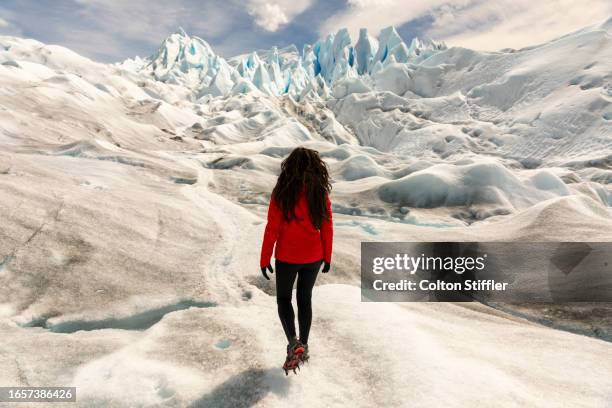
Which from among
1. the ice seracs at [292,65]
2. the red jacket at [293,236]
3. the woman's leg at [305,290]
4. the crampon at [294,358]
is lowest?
the crampon at [294,358]

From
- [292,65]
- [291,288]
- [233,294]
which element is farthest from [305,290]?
[292,65]

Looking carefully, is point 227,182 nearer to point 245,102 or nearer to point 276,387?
point 276,387

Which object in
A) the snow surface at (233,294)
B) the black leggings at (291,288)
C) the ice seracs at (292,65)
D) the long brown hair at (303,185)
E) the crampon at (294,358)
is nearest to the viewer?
the long brown hair at (303,185)

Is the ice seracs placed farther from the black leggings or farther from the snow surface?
the black leggings

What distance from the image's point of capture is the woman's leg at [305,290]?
2961mm

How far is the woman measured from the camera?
2828 mm

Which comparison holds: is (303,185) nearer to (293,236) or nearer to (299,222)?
(299,222)

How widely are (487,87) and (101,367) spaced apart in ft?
178

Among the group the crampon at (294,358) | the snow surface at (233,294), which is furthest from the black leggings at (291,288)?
the snow surface at (233,294)

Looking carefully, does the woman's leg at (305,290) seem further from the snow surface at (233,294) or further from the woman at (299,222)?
the snow surface at (233,294)

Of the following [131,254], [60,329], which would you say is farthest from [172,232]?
[60,329]

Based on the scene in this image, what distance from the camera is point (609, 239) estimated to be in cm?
695

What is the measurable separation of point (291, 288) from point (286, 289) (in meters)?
0.05

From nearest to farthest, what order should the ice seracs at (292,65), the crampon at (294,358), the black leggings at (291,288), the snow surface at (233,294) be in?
the black leggings at (291,288)
the crampon at (294,358)
the snow surface at (233,294)
the ice seracs at (292,65)
